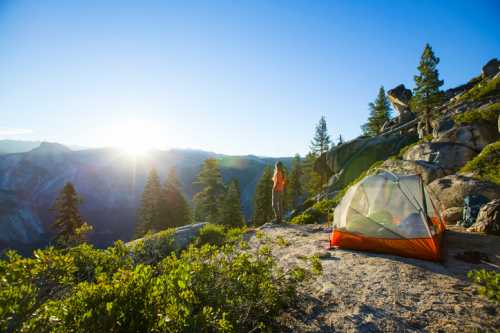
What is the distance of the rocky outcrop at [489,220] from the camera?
816 centimetres

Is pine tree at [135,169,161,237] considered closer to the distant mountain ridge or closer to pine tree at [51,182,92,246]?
pine tree at [51,182,92,246]

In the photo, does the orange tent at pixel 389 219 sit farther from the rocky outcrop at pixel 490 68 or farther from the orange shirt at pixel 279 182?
the rocky outcrop at pixel 490 68

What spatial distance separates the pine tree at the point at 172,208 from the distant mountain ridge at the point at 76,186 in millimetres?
34841

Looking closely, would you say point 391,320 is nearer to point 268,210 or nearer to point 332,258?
point 332,258

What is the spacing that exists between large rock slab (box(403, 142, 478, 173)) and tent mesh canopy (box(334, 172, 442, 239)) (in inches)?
388

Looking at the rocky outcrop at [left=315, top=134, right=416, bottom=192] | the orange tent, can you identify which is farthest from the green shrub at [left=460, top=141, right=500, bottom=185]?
the rocky outcrop at [left=315, top=134, right=416, bottom=192]

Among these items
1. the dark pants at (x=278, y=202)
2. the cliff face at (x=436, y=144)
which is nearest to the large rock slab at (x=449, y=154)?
the cliff face at (x=436, y=144)

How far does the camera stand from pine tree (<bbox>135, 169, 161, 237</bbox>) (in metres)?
26.8

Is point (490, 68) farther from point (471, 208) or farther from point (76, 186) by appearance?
point (76, 186)

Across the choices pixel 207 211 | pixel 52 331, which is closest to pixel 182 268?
pixel 52 331

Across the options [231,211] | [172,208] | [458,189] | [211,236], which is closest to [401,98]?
[231,211]

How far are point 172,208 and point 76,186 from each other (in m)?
84.7

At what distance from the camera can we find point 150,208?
93.1 feet

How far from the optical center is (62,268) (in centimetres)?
294
